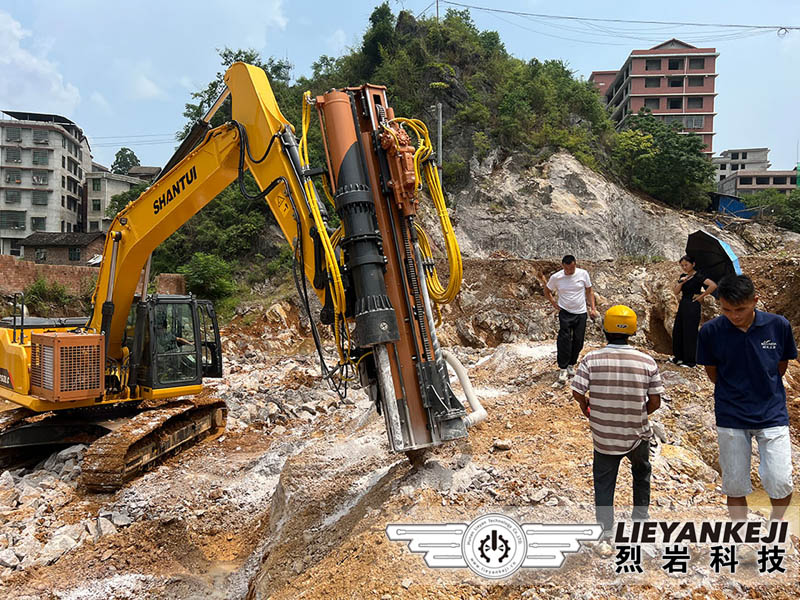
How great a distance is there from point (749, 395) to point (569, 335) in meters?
2.82

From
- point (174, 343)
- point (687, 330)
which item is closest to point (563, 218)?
point (687, 330)

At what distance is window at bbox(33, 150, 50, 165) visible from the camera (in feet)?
129

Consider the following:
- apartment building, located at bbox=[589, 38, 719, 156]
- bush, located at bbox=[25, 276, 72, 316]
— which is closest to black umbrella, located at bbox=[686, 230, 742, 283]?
bush, located at bbox=[25, 276, 72, 316]

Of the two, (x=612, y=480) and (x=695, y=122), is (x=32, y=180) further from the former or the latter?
(x=695, y=122)

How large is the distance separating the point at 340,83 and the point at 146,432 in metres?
24.2

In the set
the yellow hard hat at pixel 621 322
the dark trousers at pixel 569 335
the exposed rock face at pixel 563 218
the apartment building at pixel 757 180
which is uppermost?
the apartment building at pixel 757 180

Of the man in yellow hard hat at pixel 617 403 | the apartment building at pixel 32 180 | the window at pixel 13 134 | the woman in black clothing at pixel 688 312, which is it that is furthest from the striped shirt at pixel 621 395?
the window at pixel 13 134

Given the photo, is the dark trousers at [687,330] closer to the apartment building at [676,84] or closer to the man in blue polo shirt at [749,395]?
the man in blue polo shirt at [749,395]

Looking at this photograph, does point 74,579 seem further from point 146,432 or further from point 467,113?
point 467,113

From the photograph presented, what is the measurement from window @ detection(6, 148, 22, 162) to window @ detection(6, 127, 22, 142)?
81 centimetres

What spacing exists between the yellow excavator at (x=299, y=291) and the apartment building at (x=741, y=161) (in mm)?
57367

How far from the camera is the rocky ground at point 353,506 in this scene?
9.27 ft

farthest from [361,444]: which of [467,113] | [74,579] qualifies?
[467,113]

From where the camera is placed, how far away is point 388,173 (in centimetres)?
410
